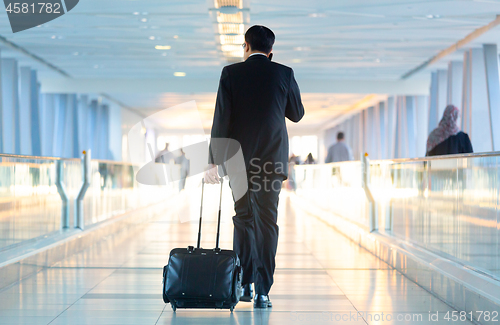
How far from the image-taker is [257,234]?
11.4ft

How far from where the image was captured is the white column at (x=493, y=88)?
13977mm

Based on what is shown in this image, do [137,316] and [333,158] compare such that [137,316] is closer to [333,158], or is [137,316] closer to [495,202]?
[495,202]

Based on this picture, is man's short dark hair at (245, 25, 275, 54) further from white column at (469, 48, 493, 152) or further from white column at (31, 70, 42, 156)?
white column at (31, 70, 42, 156)

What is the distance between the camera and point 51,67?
1908 cm

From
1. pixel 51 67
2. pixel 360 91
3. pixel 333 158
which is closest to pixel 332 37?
pixel 333 158

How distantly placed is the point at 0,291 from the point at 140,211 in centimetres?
652

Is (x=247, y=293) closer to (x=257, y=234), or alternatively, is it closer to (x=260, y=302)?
(x=260, y=302)

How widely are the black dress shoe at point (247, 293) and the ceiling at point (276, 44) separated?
8.78m

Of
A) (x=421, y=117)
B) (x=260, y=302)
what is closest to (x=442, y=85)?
(x=421, y=117)

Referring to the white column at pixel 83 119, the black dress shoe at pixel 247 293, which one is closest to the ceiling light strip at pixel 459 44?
the black dress shoe at pixel 247 293

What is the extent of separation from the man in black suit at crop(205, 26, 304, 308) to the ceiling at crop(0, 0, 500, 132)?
8384mm

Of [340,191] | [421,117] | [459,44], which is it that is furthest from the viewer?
[421,117]

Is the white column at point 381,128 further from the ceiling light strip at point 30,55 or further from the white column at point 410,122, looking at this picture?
the ceiling light strip at point 30,55

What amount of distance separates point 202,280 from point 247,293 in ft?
1.70
